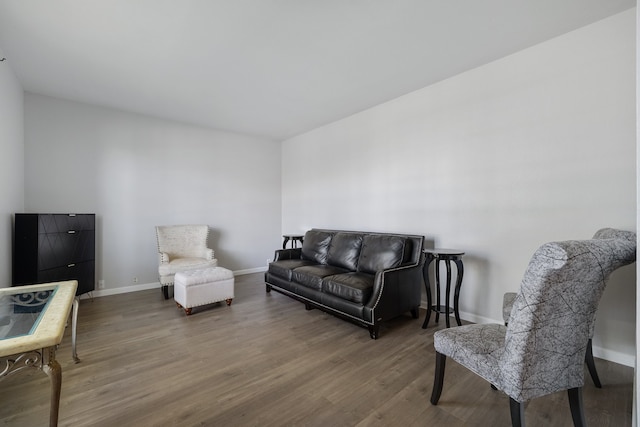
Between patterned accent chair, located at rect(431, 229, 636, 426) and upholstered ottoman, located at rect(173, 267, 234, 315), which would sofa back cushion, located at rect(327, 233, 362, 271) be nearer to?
upholstered ottoman, located at rect(173, 267, 234, 315)

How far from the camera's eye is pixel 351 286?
2787 mm

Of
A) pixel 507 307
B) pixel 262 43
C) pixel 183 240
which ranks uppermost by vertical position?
Answer: pixel 262 43

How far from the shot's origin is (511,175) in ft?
8.88

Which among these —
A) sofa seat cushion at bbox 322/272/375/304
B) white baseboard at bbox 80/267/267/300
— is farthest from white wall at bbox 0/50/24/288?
sofa seat cushion at bbox 322/272/375/304

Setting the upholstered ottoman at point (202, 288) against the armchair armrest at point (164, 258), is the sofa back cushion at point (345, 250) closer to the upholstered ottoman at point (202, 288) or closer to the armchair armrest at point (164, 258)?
the upholstered ottoman at point (202, 288)

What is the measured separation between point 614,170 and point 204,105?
4627 mm

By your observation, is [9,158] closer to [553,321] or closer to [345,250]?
[345,250]

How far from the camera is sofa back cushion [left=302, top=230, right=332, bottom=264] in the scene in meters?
4.02

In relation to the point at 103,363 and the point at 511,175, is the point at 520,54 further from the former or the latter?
the point at 103,363

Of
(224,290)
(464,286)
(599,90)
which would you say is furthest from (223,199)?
(599,90)

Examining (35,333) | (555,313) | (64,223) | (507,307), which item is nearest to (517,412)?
(555,313)

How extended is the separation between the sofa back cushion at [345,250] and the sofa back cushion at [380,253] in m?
0.10

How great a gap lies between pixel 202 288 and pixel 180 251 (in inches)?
56.3

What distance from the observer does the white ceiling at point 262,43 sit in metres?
2.07
